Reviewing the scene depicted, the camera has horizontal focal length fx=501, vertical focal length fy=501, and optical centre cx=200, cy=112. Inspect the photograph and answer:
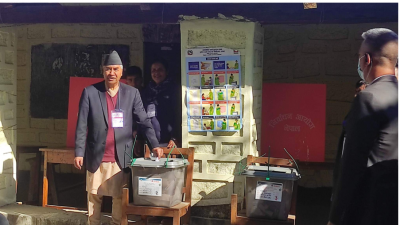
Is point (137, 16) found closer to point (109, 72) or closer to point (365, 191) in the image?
point (109, 72)

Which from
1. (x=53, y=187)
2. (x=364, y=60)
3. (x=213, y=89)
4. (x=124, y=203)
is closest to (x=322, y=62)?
(x=213, y=89)

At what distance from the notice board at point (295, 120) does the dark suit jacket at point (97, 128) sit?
151cm

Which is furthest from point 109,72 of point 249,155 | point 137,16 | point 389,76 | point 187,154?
point 389,76

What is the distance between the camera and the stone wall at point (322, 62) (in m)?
7.23

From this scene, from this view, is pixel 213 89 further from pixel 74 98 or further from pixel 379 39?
pixel 379 39

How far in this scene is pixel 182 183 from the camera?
17.1 ft

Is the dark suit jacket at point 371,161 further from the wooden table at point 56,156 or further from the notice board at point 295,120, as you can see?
the wooden table at point 56,156

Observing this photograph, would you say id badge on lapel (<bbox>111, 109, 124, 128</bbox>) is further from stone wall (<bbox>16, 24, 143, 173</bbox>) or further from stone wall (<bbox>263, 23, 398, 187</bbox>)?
stone wall (<bbox>263, 23, 398, 187</bbox>)

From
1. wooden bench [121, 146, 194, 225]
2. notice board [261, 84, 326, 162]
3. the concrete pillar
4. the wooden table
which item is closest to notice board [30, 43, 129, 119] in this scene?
the wooden table

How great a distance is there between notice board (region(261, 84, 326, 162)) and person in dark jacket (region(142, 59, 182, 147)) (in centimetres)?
107

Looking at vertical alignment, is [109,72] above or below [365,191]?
above

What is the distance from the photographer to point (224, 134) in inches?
221

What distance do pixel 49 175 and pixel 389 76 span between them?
183 inches

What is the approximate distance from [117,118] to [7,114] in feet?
6.07
